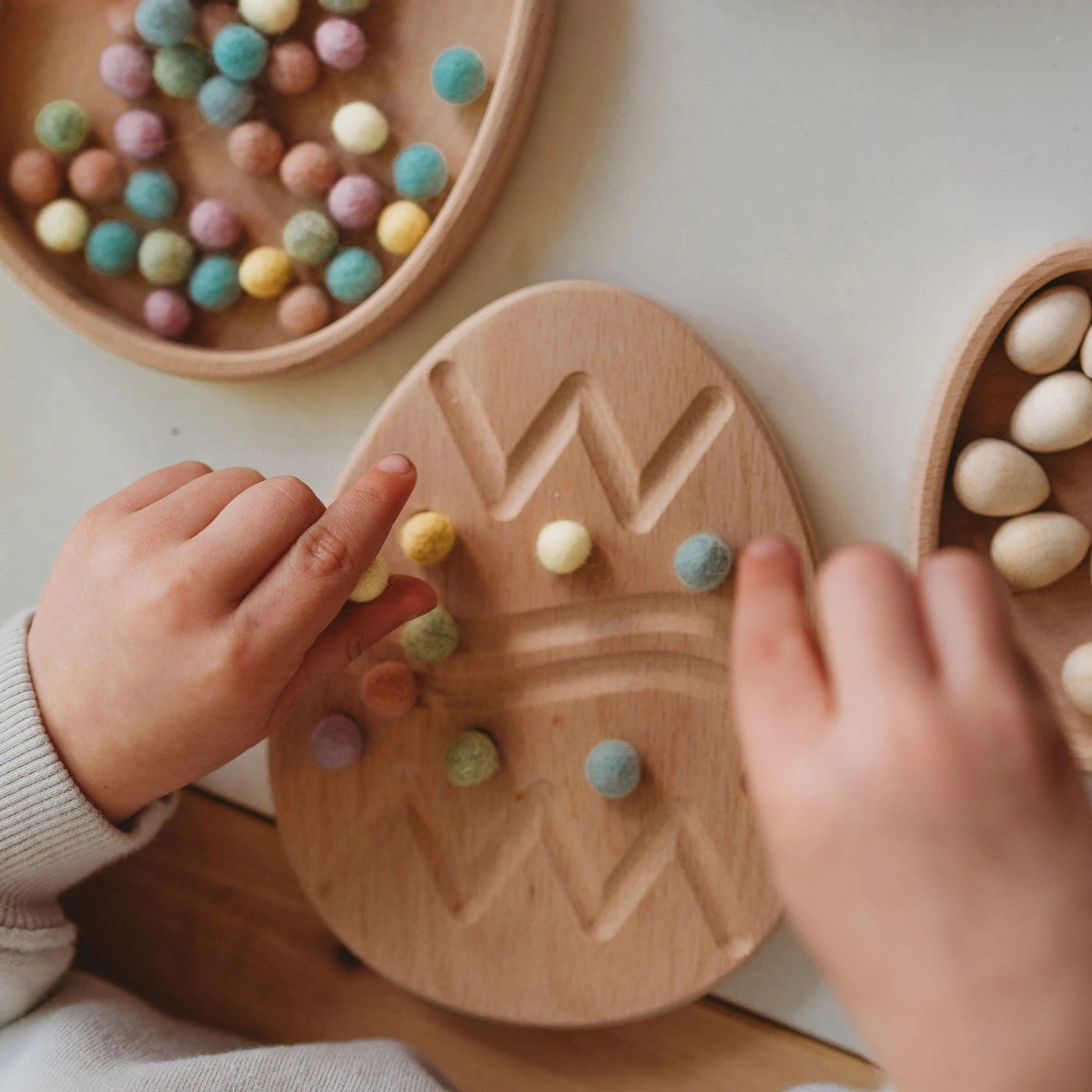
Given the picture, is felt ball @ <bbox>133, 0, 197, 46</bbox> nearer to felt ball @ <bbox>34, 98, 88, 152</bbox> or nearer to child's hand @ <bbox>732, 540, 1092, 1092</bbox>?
felt ball @ <bbox>34, 98, 88, 152</bbox>

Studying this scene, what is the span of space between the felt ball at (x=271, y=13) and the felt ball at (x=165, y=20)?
0.11 feet

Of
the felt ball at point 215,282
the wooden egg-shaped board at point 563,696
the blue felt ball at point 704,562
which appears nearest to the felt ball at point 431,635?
the wooden egg-shaped board at point 563,696

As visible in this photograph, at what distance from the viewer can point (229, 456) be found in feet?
1.99

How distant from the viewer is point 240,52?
54cm

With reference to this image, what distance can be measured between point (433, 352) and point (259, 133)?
0.17m

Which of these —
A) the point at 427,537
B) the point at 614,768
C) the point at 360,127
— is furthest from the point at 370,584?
the point at 360,127

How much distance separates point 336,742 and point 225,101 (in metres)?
0.37

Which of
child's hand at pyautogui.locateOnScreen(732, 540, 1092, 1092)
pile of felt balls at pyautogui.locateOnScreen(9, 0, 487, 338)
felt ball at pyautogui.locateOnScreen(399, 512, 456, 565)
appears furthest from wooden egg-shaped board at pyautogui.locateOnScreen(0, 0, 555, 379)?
child's hand at pyautogui.locateOnScreen(732, 540, 1092, 1092)

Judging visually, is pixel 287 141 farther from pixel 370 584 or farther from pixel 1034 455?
pixel 1034 455

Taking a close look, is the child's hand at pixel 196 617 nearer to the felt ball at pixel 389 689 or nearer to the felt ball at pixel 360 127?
the felt ball at pixel 389 689

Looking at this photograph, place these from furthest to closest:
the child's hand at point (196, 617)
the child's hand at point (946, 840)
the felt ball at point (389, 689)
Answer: the felt ball at point (389, 689)
the child's hand at point (196, 617)
the child's hand at point (946, 840)

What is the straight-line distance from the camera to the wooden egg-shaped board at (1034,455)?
481mm

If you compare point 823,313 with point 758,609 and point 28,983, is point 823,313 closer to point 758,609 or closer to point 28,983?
point 758,609

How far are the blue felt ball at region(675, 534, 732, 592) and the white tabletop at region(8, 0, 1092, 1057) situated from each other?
8cm
